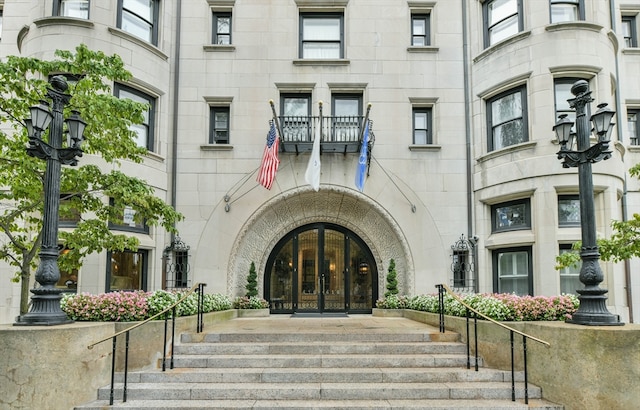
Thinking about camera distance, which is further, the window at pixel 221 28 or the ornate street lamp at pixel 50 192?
the window at pixel 221 28

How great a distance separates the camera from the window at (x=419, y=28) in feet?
51.4

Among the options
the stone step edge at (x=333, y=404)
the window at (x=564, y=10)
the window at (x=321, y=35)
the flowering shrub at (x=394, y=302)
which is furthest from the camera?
the window at (x=321, y=35)

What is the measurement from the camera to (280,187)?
1491 cm

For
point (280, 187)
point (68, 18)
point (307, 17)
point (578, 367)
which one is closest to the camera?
point (578, 367)

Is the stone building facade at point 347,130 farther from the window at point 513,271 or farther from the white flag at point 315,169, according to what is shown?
the white flag at point 315,169

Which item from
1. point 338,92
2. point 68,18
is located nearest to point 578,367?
point 338,92

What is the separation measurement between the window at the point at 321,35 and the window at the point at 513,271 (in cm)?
824

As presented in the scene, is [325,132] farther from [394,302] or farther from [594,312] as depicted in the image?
[594,312]

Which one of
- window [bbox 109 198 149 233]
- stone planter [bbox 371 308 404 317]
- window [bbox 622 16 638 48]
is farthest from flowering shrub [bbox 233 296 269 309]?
window [bbox 622 16 638 48]

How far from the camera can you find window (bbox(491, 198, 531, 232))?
13438mm

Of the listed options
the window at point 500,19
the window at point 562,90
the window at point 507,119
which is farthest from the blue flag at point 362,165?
the window at point 562,90

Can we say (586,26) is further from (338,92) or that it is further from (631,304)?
(631,304)

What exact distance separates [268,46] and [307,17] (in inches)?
70.3

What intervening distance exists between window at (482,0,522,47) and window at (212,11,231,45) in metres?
8.32
